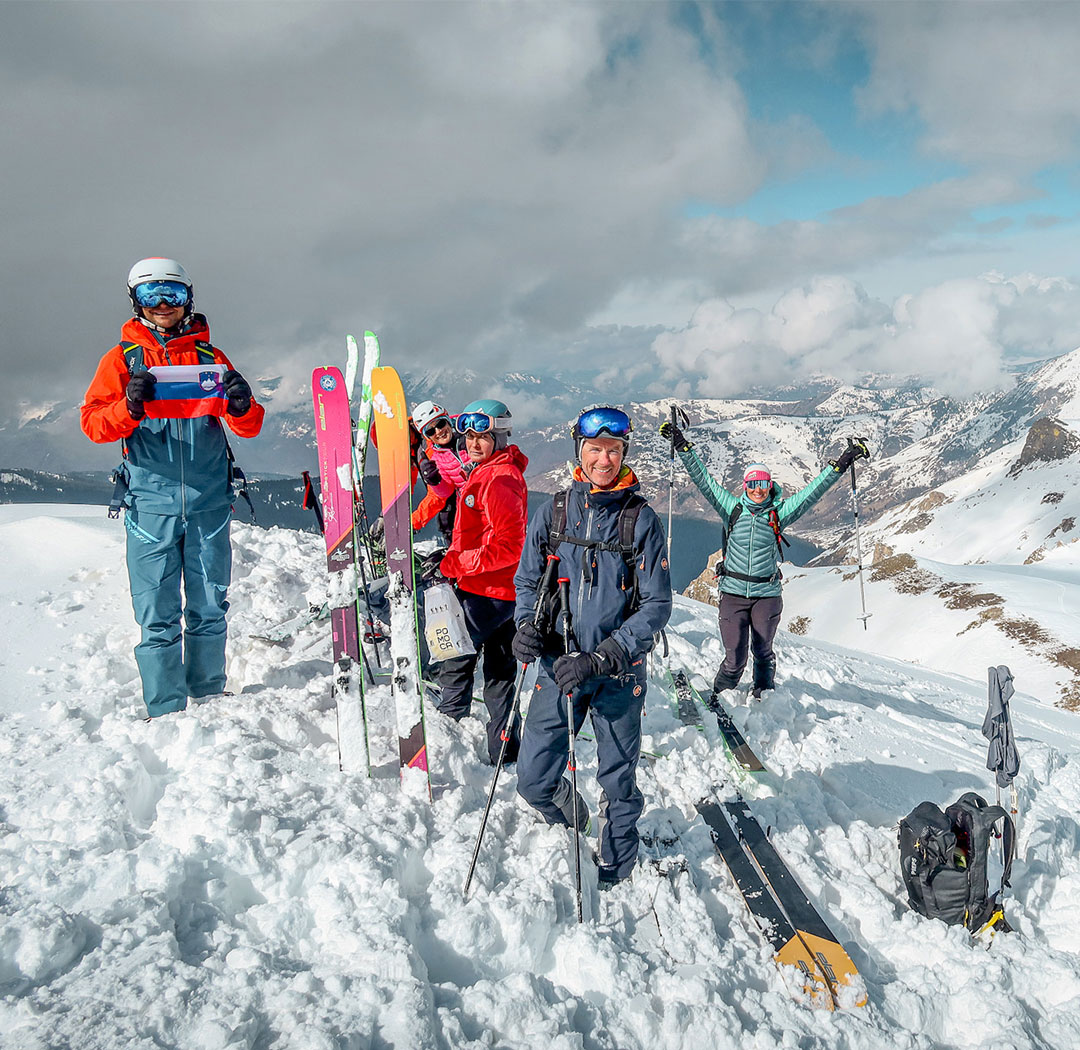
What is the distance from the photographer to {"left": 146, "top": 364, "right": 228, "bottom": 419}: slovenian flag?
16.6 ft

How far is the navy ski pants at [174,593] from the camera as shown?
17.3 feet

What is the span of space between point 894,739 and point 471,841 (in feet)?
21.1

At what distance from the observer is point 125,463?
5.17m

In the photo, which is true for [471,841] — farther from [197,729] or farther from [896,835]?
[896,835]

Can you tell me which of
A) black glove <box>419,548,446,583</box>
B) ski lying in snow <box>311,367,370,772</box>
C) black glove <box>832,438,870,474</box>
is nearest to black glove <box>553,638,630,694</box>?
ski lying in snow <box>311,367,370,772</box>

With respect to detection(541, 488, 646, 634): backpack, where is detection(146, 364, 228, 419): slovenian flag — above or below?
above

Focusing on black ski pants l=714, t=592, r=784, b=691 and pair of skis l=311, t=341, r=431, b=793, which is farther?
black ski pants l=714, t=592, r=784, b=691

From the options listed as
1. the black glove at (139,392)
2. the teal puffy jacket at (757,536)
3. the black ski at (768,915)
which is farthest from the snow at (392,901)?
the black glove at (139,392)

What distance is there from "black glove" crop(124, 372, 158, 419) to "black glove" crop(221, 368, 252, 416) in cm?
53

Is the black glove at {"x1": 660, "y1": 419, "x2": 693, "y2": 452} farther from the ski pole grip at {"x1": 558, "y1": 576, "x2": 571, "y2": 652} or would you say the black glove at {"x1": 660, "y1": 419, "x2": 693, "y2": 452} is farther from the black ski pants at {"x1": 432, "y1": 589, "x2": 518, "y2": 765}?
the ski pole grip at {"x1": 558, "y1": 576, "x2": 571, "y2": 652}

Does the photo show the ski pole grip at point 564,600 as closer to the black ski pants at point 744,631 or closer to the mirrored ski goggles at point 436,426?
the mirrored ski goggles at point 436,426

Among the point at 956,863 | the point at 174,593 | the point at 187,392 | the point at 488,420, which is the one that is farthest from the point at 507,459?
the point at 956,863

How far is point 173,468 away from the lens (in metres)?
5.28

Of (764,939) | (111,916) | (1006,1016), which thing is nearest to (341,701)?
(111,916)
